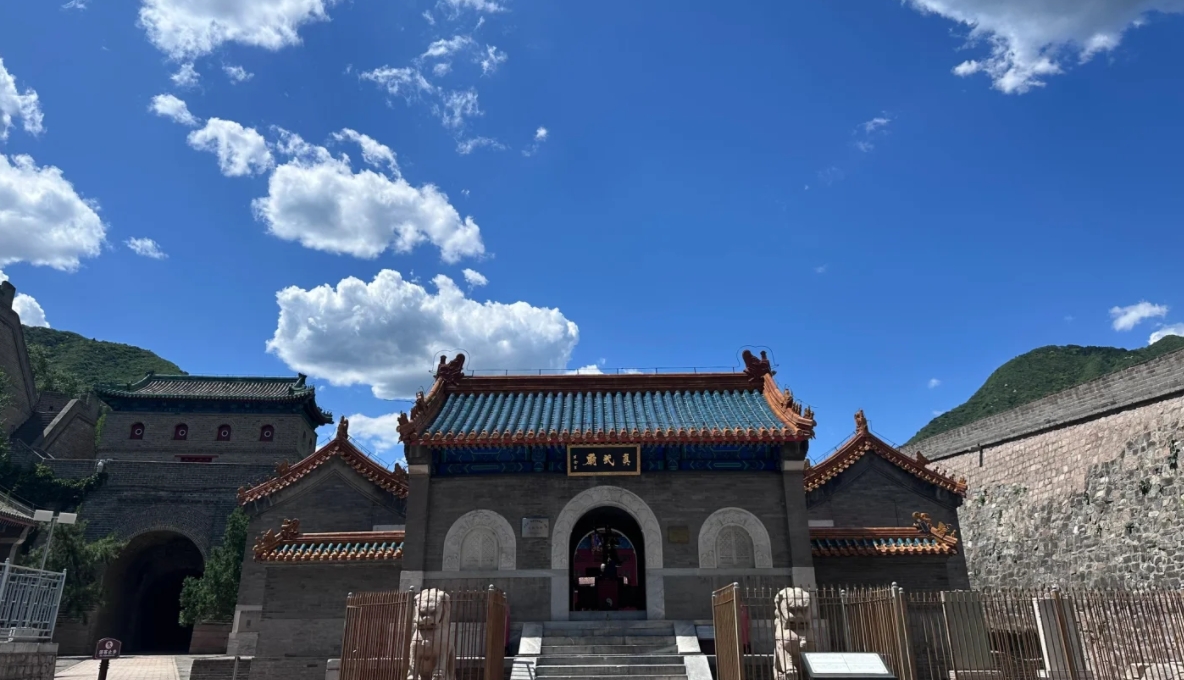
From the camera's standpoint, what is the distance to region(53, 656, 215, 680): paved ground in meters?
23.7

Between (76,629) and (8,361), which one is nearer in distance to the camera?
(76,629)

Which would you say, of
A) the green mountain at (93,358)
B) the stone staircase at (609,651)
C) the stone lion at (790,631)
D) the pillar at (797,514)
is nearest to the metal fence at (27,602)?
the stone staircase at (609,651)

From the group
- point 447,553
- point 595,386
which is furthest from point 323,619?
point 595,386

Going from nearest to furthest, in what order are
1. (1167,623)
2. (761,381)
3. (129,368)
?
(1167,623), (761,381), (129,368)

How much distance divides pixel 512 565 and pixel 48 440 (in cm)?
3945

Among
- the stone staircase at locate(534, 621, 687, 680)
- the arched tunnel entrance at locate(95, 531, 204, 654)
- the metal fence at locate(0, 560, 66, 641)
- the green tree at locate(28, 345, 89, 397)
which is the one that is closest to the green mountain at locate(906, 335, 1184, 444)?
the stone staircase at locate(534, 621, 687, 680)

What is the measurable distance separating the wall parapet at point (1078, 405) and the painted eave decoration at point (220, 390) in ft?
112

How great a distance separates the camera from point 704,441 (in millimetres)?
15406

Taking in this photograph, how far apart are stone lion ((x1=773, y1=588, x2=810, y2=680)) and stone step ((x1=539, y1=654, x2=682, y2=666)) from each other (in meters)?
2.31

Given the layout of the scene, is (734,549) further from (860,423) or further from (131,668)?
(131,668)

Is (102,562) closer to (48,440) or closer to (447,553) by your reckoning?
(48,440)

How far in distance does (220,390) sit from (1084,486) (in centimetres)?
4211

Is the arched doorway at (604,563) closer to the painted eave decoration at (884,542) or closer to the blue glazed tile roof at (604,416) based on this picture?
the blue glazed tile roof at (604,416)

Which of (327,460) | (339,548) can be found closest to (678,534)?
(339,548)
